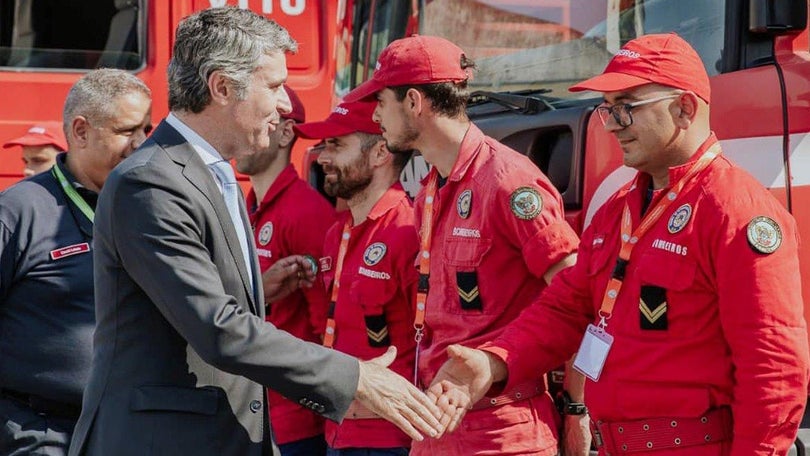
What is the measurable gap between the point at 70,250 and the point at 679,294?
2.04 m

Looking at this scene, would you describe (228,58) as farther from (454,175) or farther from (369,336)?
(369,336)

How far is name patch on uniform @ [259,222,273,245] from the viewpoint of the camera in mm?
5125

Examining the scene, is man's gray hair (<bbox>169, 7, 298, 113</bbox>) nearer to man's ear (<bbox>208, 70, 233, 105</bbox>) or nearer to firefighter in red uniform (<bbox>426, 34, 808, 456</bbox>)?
man's ear (<bbox>208, 70, 233, 105</bbox>)

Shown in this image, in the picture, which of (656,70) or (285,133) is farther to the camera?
(285,133)

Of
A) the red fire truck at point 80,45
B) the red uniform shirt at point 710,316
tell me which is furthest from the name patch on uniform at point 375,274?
the red fire truck at point 80,45

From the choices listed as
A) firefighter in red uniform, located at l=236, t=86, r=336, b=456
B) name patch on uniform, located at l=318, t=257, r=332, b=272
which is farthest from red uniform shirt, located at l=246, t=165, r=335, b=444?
name patch on uniform, located at l=318, t=257, r=332, b=272

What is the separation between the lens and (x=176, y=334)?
120 inches

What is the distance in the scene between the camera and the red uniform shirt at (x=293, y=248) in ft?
16.3

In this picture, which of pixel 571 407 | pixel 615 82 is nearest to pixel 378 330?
pixel 571 407

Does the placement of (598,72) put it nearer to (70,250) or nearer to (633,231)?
(633,231)

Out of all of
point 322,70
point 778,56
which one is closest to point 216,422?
point 778,56

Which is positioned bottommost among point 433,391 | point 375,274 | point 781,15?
point 433,391

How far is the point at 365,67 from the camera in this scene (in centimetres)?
602

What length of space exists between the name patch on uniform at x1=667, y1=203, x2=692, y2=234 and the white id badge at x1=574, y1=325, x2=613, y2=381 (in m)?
0.32
